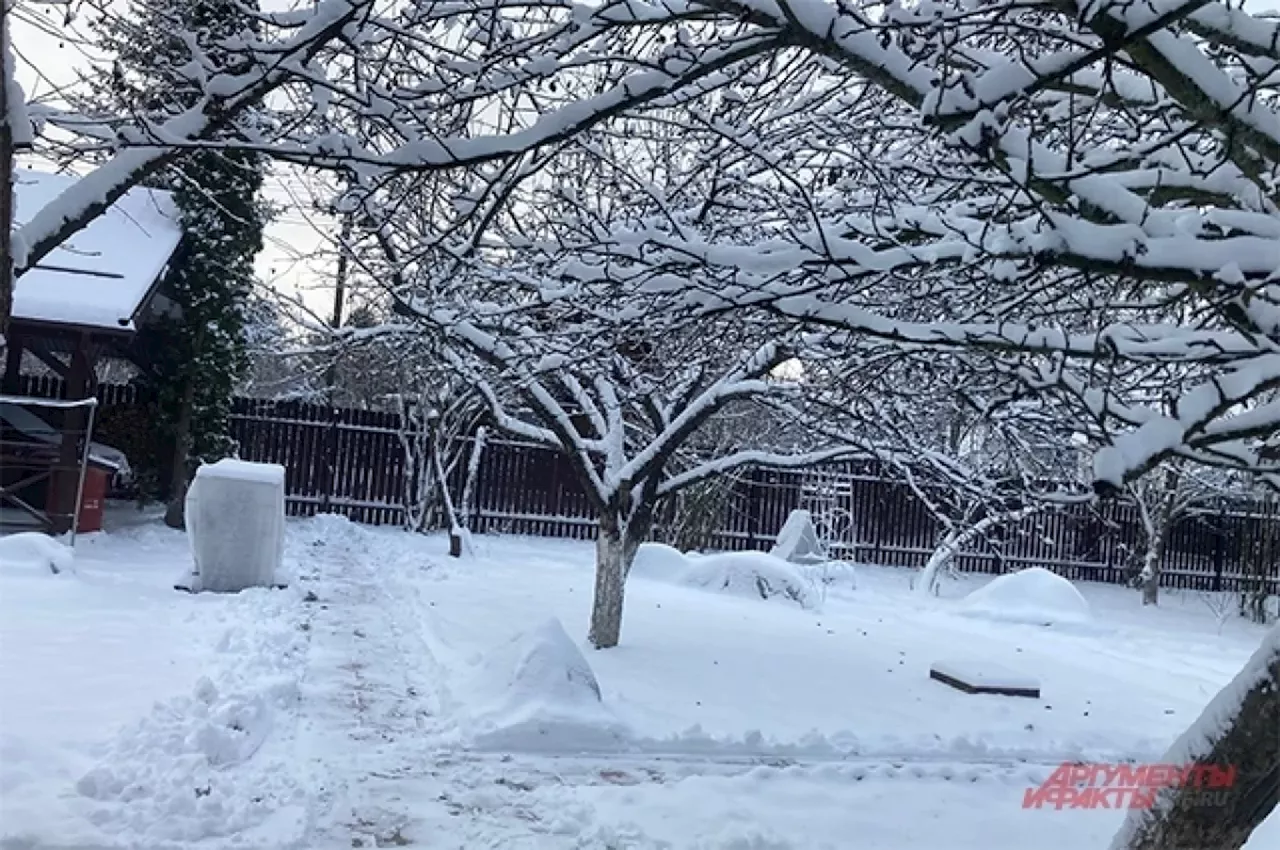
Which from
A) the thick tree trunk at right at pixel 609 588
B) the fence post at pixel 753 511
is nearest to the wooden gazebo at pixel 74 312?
the thick tree trunk at right at pixel 609 588

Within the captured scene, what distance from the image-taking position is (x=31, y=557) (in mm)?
9953

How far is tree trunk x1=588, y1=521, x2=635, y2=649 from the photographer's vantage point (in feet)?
28.3

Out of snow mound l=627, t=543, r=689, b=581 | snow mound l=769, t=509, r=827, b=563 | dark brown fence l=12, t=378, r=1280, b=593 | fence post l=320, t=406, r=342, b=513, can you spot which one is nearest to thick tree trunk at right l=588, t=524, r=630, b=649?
snow mound l=627, t=543, r=689, b=581

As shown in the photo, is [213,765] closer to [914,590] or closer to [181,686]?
[181,686]

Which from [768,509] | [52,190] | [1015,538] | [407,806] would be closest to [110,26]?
[407,806]

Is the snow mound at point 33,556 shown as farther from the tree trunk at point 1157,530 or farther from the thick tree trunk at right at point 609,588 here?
the tree trunk at point 1157,530

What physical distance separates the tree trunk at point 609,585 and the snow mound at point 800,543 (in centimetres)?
769

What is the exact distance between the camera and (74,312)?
1264cm

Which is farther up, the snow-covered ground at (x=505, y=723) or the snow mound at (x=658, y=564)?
the snow mound at (x=658, y=564)

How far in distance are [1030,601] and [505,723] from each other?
10.0 meters

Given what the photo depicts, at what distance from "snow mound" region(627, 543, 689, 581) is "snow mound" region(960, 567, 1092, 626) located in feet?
12.5

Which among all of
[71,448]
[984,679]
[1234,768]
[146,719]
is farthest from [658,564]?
[1234,768]

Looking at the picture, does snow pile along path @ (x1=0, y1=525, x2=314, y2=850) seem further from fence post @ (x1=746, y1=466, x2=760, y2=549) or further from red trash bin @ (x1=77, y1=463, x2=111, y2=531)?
fence post @ (x1=746, y1=466, x2=760, y2=549)

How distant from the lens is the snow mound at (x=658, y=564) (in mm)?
14156
